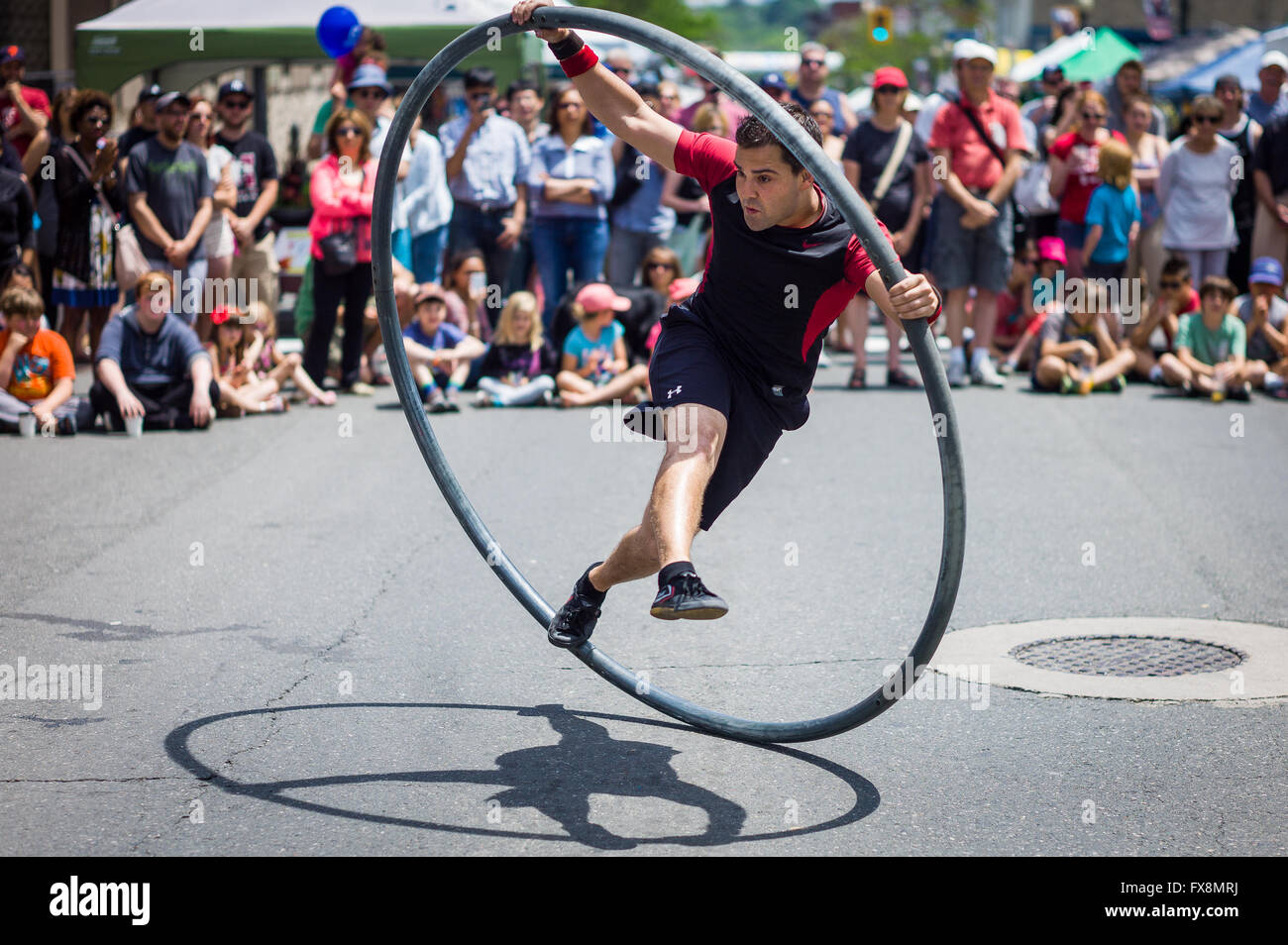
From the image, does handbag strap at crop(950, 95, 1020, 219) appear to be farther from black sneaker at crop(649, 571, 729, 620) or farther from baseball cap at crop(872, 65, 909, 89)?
black sneaker at crop(649, 571, 729, 620)

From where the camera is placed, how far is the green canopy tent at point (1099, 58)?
73.8 feet

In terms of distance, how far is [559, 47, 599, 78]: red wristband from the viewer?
190 inches

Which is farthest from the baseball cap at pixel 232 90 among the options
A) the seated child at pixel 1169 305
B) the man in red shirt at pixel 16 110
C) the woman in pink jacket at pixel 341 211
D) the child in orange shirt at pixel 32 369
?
the seated child at pixel 1169 305

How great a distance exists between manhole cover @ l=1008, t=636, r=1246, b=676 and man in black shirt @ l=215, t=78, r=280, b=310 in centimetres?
820

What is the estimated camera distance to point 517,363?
1200 centimetres

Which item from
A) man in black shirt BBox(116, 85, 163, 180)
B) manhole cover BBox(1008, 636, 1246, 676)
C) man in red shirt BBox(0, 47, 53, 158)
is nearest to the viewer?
manhole cover BBox(1008, 636, 1246, 676)

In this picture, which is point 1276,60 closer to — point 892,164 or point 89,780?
point 892,164

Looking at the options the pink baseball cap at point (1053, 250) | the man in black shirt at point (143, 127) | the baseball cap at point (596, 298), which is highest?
the man in black shirt at point (143, 127)

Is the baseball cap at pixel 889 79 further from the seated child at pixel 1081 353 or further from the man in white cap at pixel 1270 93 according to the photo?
the man in white cap at pixel 1270 93

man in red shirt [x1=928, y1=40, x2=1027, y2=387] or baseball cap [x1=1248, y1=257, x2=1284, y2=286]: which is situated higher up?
man in red shirt [x1=928, y1=40, x2=1027, y2=387]

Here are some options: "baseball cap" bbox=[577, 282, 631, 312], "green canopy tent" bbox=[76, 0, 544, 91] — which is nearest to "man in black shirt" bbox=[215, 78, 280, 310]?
"green canopy tent" bbox=[76, 0, 544, 91]

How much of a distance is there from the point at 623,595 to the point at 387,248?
1.97 meters

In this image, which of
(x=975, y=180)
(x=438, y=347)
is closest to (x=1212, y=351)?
(x=975, y=180)

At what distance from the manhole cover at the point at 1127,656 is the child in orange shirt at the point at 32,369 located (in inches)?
280
